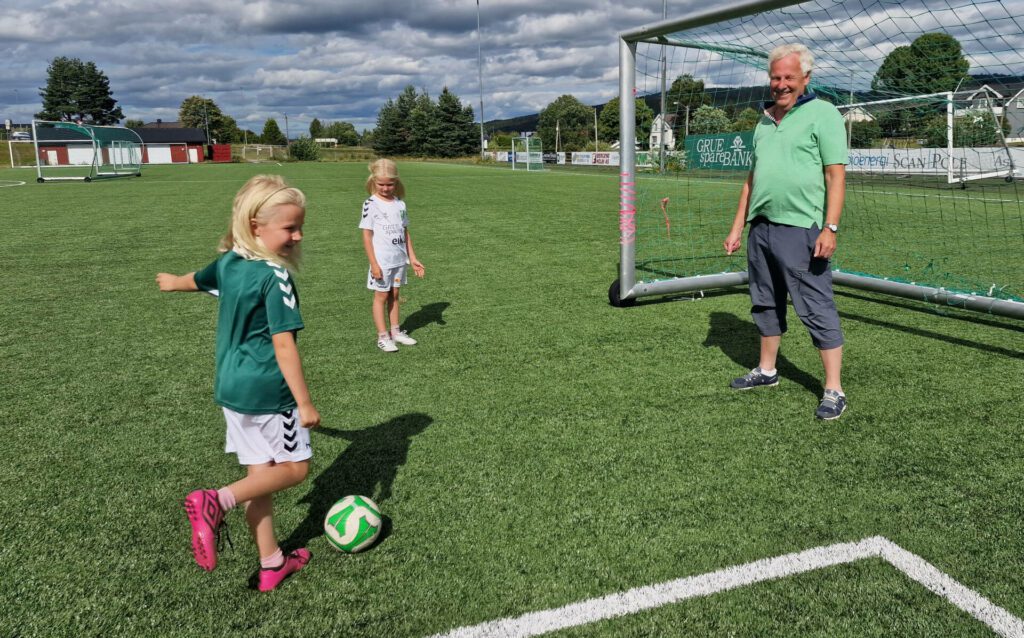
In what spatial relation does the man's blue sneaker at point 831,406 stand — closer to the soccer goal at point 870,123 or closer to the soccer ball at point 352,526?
the soccer goal at point 870,123

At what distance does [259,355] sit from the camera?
8.00 ft

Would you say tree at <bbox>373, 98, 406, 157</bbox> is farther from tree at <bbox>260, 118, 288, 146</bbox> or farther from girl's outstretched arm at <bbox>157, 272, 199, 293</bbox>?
girl's outstretched arm at <bbox>157, 272, 199, 293</bbox>

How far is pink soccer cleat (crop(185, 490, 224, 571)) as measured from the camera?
235cm

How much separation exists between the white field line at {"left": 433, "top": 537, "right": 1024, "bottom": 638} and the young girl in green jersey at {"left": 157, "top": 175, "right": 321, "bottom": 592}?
0.90m

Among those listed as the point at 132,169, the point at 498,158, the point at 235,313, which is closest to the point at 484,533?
the point at 235,313

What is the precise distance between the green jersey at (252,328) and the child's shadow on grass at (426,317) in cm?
373

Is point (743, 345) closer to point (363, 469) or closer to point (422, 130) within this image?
point (363, 469)

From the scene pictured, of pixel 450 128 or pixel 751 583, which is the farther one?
pixel 450 128

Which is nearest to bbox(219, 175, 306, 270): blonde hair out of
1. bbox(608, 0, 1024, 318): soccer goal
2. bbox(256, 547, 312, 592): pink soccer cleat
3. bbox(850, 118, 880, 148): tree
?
bbox(256, 547, 312, 592): pink soccer cleat

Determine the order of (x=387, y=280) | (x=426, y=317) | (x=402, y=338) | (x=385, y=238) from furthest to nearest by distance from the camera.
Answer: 1. (x=426, y=317)
2. (x=402, y=338)
3. (x=387, y=280)
4. (x=385, y=238)

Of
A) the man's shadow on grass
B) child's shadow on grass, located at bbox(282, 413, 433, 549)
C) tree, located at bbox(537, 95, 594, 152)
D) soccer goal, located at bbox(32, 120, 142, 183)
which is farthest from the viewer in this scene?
tree, located at bbox(537, 95, 594, 152)

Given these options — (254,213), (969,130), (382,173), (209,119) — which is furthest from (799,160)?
(209,119)

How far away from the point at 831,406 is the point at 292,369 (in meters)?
3.21

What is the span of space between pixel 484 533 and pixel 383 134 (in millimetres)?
101798
